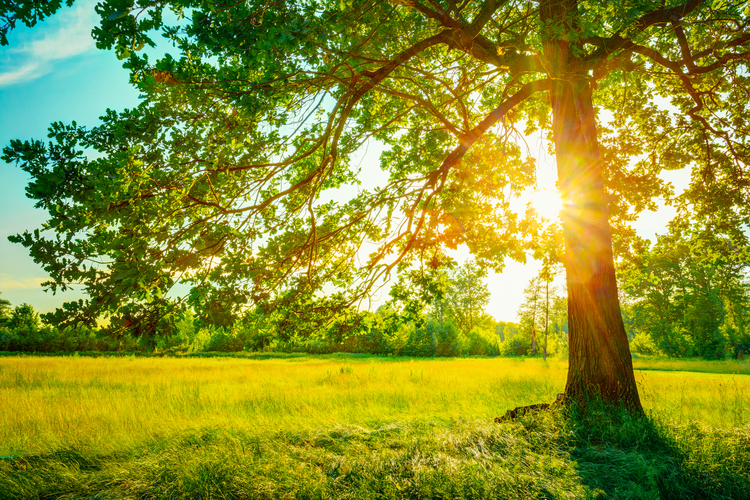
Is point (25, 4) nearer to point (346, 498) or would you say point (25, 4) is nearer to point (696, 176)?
point (346, 498)

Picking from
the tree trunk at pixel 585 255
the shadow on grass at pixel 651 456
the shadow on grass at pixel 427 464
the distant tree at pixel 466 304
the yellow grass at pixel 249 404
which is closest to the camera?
the shadow on grass at pixel 427 464

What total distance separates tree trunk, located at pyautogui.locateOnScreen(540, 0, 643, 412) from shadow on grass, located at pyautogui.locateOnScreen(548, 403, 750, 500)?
58cm

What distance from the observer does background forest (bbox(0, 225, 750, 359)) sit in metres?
6.31

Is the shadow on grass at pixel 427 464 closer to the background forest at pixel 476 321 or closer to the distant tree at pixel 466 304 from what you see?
the background forest at pixel 476 321

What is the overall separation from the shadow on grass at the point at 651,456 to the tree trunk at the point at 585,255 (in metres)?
0.58

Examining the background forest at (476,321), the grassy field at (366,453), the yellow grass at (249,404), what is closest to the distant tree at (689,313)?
the background forest at (476,321)

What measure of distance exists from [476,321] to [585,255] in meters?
54.5

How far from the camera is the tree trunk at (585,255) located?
6.11 m

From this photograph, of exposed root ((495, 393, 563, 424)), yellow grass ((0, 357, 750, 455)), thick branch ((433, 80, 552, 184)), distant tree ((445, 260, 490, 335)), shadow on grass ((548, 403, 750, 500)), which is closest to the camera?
shadow on grass ((548, 403, 750, 500))

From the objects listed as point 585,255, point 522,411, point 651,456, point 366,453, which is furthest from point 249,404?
point 585,255

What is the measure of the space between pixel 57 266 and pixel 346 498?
14.4 ft

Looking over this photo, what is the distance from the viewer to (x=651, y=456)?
4590mm

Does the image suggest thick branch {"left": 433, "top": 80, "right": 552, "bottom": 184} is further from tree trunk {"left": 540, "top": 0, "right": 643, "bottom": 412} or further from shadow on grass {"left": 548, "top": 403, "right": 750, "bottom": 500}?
shadow on grass {"left": 548, "top": 403, "right": 750, "bottom": 500}

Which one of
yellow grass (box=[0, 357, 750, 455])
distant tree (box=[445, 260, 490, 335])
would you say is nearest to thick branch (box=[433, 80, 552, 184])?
yellow grass (box=[0, 357, 750, 455])
